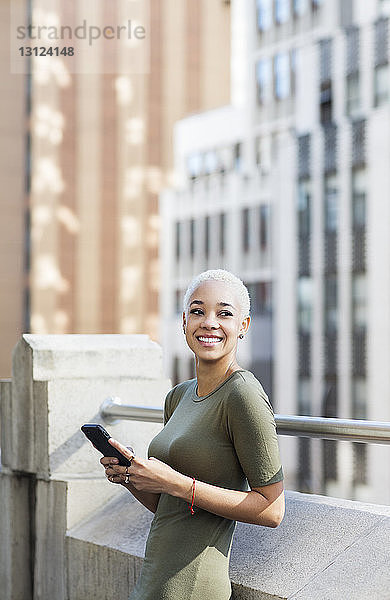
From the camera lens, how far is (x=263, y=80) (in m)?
43.4

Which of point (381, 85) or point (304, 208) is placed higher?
point (381, 85)

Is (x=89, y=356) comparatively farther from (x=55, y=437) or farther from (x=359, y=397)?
(x=359, y=397)

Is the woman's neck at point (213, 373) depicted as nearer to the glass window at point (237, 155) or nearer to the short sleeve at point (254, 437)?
the short sleeve at point (254, 437)

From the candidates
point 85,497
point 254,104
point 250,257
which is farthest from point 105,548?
point 254,104

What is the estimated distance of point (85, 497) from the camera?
4.17m

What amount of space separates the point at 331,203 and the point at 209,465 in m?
34.0

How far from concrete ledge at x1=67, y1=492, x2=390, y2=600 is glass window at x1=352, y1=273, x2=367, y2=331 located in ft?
104

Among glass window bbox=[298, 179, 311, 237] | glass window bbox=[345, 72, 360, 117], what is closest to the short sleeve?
glass window bbox=[345, 72, 360, 117]

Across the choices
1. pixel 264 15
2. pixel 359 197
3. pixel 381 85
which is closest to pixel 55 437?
pixel 359 197

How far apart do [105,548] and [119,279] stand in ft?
205

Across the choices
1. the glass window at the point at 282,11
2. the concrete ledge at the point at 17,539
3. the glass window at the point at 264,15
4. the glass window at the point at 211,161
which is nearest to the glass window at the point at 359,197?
the glass window at the point at 282,11

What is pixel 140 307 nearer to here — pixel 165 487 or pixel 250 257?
pixel 250 257

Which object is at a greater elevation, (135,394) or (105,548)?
(135,394)

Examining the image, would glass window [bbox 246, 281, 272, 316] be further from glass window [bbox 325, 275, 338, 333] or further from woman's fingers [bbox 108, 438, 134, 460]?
woman's fingers [bbox 108, 438, 134, 460]
